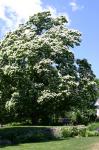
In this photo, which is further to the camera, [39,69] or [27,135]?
[39,69]

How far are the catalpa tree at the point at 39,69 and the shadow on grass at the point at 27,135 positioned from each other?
20.2 feet

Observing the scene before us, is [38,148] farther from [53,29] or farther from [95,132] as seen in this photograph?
[53,29]

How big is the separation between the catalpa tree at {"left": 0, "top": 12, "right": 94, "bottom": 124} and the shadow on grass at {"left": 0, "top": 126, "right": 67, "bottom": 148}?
20.2ft

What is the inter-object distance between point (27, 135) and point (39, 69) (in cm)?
1044

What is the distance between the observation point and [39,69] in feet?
150

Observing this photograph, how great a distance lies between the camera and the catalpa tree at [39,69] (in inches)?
1756

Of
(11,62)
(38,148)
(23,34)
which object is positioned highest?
(23,34)

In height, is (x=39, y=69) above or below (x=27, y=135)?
above

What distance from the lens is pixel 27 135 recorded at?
36.8m

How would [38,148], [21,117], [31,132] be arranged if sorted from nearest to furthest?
1. [38,148]
2. [31,132]
3. [21,117]

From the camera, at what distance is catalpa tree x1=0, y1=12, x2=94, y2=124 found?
44.6 metres

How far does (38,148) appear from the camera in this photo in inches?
1150

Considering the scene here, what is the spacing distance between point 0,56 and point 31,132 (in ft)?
38.1

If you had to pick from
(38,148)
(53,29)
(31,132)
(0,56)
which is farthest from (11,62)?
(38,148)
